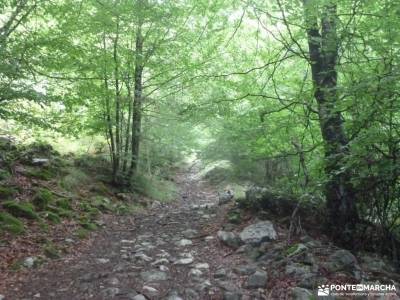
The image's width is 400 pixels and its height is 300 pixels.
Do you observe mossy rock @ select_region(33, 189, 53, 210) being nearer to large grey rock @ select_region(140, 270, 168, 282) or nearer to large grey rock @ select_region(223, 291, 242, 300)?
large grey rock @ select_region(140, 270, 168, 282)

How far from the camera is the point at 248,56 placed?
10.0 metres

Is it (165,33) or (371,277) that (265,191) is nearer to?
(371,277)

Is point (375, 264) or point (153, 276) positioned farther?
point (375, 264)

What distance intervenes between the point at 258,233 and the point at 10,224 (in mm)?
4327

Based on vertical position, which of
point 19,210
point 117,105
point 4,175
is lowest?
point 19,210

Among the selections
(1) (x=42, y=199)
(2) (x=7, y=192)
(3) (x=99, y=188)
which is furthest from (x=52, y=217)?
(3) (x=99, y=188)

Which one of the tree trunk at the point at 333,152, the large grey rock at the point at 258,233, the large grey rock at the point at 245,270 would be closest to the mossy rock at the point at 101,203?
the large grey rock at the point at 258,233

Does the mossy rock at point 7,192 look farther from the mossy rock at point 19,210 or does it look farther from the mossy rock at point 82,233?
the mossy rock at point 82,233

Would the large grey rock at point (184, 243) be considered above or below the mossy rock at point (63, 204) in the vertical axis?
below

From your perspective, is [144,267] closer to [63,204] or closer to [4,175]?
[63,204]

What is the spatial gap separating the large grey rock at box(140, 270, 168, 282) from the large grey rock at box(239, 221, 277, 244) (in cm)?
173

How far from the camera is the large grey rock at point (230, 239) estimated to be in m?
6.34

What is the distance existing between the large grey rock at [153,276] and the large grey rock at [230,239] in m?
1.56

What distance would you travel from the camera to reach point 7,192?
7.09 meters
